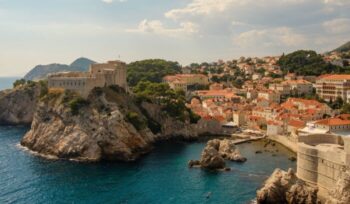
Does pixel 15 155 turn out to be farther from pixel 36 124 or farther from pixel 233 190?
pixel 233 190

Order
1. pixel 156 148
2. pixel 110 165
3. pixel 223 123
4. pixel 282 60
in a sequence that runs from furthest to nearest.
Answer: pixel 282 60
pixel 223 123
pixel 156 148
pixel 110 165

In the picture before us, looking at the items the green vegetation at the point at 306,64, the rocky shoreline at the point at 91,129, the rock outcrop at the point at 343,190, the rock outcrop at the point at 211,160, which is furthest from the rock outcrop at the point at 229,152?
the green vegetation at the point at 306,64

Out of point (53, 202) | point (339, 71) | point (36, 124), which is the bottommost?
point (53, 202)

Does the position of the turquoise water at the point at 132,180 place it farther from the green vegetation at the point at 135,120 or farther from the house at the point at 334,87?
the house at the point at 334,87

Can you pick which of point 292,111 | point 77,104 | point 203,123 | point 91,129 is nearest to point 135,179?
point 91,129

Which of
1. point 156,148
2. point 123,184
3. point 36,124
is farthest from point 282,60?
point 123,184

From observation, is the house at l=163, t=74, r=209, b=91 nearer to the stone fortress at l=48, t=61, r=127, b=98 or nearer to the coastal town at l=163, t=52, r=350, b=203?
the coastal town at l=163, t=52, r=350, b=203
